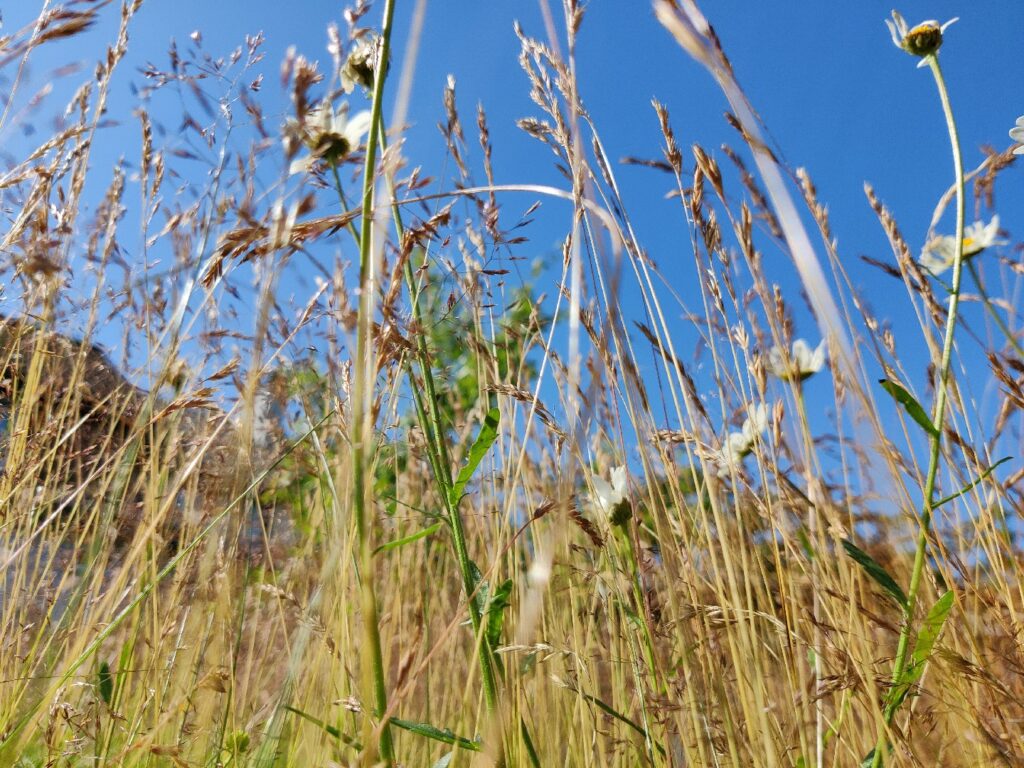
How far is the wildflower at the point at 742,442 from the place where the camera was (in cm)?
80

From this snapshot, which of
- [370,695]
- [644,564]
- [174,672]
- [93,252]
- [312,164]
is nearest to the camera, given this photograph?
[370,695]

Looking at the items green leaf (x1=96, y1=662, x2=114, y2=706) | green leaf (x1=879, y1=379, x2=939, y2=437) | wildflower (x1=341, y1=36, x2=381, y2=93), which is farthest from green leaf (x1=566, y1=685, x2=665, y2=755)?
wildflower (x1=341, y1=36, x2=381, y2=93)

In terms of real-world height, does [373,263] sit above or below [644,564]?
above

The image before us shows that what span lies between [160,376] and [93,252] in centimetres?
65

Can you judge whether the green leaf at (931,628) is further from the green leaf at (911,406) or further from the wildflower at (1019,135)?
the wildflower at (1019,135)

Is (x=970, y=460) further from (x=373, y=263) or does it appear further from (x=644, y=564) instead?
(x=373, y=263)

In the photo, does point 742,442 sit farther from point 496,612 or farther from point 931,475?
point 496,612

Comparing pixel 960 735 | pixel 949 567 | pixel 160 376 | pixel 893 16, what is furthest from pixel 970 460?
pixel 160 376

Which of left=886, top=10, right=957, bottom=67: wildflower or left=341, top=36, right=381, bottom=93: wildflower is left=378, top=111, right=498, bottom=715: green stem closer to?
left=341, top=36, right=381, bottom=93: wildflower

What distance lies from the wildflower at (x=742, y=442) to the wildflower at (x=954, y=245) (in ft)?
1.26

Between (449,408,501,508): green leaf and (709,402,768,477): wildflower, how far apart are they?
26 cm

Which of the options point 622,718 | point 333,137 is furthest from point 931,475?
point 333,137

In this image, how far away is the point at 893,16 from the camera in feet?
3.18

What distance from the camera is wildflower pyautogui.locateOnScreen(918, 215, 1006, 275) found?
121 cm
